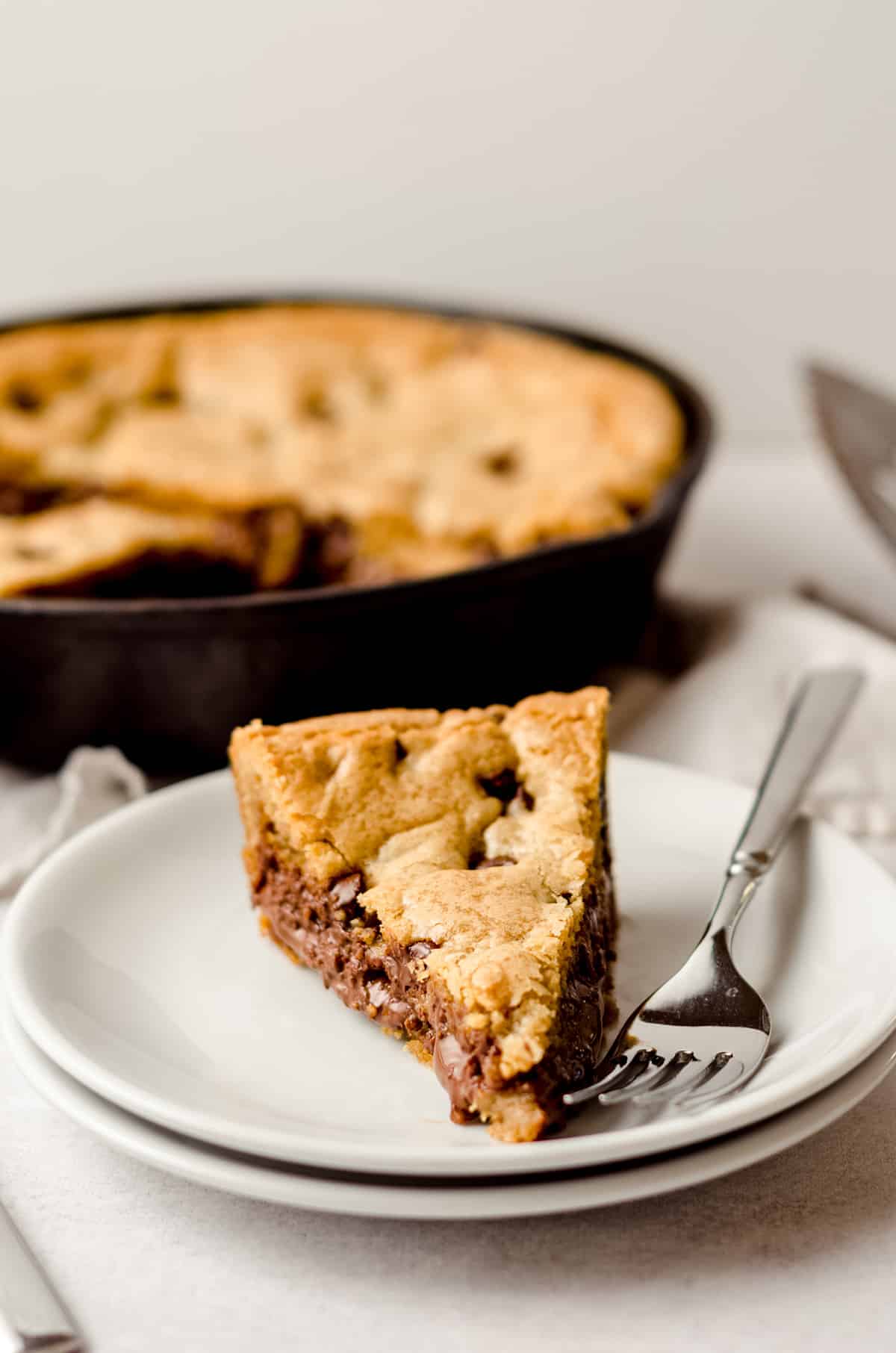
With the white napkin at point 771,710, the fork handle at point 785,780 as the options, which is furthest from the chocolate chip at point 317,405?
the fork handle at point 785,780

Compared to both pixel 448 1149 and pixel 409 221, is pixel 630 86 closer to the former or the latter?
pixel 409 221

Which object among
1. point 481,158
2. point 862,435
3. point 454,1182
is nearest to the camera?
point 454,1182

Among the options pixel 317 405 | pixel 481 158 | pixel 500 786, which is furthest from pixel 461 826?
pixel 481 158

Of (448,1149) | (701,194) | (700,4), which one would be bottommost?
(448,1149)

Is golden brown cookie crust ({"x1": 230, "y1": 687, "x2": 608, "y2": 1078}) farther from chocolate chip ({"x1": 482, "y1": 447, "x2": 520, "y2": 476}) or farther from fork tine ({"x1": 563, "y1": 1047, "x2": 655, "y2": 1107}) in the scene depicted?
chocolate chip ({"x1": 482, "y1": 447, "x2": 520, "y2": 476})

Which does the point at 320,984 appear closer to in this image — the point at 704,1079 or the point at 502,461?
the point at 704,1079

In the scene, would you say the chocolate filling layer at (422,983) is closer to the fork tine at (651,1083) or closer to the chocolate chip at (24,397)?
the fork tine at (651,1083)

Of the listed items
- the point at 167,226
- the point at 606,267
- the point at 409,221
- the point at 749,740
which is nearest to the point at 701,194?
the point at 606,267
